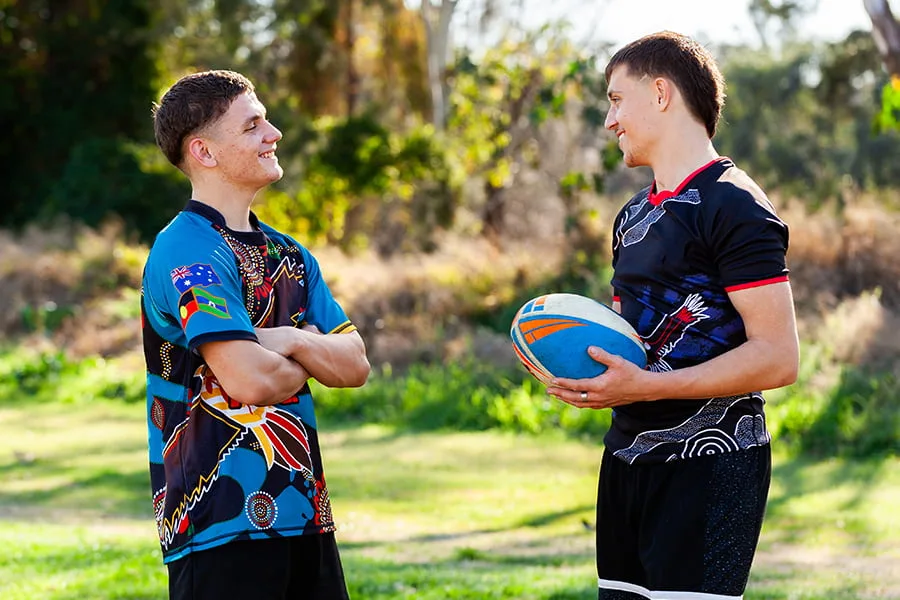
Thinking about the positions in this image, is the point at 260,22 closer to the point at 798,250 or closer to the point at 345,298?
the point at 345,298

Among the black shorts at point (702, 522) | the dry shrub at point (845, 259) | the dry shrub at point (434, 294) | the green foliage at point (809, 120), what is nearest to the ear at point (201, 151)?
the black shorts at point (702, 522)

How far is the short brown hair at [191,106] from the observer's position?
3320 mm

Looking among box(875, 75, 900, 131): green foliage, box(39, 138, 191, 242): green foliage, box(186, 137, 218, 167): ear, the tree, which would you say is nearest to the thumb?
box(186, 137, 218, 167): ear

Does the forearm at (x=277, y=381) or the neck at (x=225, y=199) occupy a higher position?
the neck at (x=225, y=199)

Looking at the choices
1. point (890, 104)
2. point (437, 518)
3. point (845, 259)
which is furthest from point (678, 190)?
point (845, 259)

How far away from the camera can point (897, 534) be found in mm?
8922

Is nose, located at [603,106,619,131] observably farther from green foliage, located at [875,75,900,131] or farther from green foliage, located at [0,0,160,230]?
green foliage, located at [0,0,160,230]

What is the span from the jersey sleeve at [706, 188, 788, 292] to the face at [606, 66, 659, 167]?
1.13 ft

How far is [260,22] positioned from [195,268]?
28.5 m

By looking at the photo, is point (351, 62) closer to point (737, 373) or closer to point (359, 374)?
point (359, 374)

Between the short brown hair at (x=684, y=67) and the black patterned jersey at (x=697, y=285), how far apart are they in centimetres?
17

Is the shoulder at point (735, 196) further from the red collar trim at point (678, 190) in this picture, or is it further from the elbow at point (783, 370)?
the elbow at point (783, 370)

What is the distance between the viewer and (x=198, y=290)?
3125 millimetres

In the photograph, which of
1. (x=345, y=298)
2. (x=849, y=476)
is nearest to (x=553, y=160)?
(x=345, y=298)
